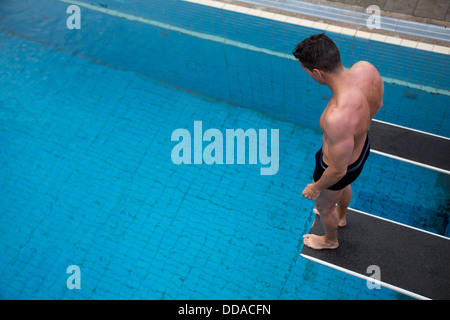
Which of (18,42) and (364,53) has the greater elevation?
(364,53)

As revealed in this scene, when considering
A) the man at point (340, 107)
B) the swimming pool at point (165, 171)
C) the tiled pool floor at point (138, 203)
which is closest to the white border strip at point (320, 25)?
the swimming pool at point (165, 171)

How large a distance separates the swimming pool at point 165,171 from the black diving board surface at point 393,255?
1.93ft

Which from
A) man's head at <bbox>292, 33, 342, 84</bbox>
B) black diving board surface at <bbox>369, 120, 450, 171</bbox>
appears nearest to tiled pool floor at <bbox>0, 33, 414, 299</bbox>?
black diving board surface at <bbox>369, 120, 450, 171</bbox>

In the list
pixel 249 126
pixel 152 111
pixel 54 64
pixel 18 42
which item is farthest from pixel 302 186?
pixel 18 42

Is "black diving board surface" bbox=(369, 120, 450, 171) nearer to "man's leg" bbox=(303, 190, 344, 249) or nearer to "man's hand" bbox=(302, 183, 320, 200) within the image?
"man's leg" bbox=(303, 190, 344, 249)

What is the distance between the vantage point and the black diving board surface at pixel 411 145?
2.82m

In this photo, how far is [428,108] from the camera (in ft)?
11.5

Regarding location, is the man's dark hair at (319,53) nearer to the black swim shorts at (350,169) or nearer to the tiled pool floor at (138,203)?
the black swim shorts at (350,169)

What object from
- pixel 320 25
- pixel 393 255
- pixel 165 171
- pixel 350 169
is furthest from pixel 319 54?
pixel 165 171

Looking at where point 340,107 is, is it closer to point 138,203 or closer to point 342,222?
point 342,222

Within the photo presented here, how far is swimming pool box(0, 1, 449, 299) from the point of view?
3.35 m

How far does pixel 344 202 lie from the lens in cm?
262

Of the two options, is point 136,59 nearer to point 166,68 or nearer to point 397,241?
point 166,68

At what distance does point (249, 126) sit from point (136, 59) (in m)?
1.49
